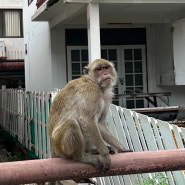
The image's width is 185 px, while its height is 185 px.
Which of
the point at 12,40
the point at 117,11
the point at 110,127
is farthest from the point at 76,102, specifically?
the point at 12,40

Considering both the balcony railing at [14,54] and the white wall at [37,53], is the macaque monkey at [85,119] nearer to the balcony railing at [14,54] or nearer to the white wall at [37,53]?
the white wall at [37,53]

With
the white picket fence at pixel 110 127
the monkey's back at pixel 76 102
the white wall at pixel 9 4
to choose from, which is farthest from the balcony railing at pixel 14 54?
the monkey's back at pixel 76 102

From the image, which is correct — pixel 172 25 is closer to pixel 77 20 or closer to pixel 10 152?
pixel 77 20

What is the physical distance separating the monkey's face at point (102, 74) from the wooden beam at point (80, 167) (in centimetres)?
149

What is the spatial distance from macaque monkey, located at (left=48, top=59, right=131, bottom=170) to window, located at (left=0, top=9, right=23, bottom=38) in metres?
21.2

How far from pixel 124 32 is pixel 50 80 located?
2.73 meters

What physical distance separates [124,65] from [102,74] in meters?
9.49

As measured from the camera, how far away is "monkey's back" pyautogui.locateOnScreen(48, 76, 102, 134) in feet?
13.0

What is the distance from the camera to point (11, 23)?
82.7ft

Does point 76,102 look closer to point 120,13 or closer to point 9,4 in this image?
point 120,13

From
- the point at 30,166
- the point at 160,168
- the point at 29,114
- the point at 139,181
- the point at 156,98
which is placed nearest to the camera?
the point at 30,166

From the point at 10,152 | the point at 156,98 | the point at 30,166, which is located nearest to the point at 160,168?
the point at 30,166

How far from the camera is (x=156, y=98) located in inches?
518

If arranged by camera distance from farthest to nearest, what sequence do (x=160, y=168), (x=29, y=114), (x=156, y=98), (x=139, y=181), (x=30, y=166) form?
(x=156, y=98), (x=29, y=114), (x=139, y=181), (x=160, y=168), (x=30, y=166)
